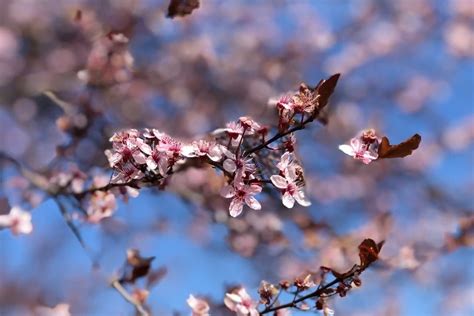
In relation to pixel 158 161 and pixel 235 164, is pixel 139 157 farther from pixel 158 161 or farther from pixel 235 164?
pixel 235 164

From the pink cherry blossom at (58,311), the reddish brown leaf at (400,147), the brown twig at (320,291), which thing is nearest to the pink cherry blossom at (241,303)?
the brown twig at (320,291)

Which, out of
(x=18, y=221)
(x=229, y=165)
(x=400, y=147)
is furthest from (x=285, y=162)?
(x=18, y=221)

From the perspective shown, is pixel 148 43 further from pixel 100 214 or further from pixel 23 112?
pixel 100 214

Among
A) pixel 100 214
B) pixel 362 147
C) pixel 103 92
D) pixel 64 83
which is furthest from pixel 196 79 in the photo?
pixel 362 147

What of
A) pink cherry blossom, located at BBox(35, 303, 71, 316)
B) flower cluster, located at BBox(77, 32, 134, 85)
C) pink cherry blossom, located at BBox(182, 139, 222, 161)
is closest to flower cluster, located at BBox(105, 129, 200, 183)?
pink cherry blossom, located at BBox(182, 139, 222, 161)

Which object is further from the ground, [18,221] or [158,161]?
[18,221]

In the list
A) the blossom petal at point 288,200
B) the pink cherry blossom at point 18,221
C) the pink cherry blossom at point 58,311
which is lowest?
the blossom petal at point 288,200

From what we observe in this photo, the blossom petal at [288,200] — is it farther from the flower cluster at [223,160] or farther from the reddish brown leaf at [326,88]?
the reddish brown leaf at [326,88]
